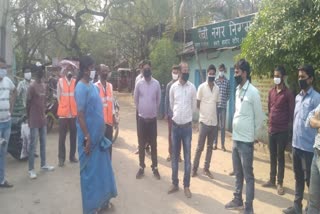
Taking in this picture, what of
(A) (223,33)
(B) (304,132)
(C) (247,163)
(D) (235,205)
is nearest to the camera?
(B) (304,132)

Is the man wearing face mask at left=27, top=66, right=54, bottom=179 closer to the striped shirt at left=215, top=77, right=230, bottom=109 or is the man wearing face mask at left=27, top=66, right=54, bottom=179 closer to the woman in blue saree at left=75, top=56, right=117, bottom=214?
the woman in blue saree at left=75, top=56, right=117, bottom=214

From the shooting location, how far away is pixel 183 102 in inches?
218

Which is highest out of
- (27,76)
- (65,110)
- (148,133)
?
(27,76)

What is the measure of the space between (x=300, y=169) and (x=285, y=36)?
2224 millimetres

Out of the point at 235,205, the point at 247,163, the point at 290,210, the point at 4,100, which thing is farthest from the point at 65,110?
the point at 290,210

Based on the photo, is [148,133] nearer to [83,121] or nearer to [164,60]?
[83,121]

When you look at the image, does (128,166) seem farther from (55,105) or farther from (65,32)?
(65,32)

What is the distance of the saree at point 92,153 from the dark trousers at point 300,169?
2.42 metres

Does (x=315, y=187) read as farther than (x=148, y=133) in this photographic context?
No

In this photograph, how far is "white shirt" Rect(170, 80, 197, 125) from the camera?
17.9 feet

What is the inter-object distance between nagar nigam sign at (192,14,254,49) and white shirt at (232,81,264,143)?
447 centimetres

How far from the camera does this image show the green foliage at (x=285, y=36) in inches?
214

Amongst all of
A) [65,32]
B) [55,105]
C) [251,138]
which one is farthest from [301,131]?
[65,32]

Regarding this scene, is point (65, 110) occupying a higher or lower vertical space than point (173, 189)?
higher
